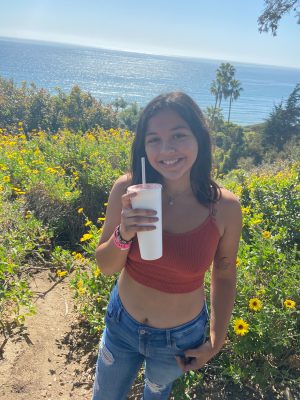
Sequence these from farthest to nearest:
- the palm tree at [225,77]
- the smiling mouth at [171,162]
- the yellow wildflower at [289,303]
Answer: the palm tree at [225,77] → the yellow wildflower at [289,303] → the smiling mouth at [171,162]

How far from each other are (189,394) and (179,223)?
4.64 feet

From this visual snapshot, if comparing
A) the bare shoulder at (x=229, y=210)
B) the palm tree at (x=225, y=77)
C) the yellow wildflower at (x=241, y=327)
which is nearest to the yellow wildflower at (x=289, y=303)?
the yellow wildflower at (x=241, y=327)

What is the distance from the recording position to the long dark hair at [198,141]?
162cm

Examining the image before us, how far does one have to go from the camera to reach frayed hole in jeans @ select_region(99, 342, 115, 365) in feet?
5.51

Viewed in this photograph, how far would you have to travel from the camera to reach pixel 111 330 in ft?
5.59

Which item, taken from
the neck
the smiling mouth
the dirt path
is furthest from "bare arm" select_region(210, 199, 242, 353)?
the dirt path

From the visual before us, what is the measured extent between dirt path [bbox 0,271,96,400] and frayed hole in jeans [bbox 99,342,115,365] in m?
1.09

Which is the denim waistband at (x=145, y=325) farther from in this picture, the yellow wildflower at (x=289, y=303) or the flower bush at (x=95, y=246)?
the yellow wildflower at (x=289, y=303)

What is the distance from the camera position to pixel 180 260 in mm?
1541

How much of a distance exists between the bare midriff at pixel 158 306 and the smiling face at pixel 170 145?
520 millimetres

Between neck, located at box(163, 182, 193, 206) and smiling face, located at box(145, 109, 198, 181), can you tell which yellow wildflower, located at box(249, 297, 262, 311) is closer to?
neck, located at box(163, 182, 193, 206)

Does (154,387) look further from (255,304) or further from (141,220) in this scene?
(141,220)

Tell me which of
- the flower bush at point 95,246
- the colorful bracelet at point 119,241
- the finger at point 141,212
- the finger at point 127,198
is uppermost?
the finger at point 127,198

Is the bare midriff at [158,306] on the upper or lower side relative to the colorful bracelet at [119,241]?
lower
